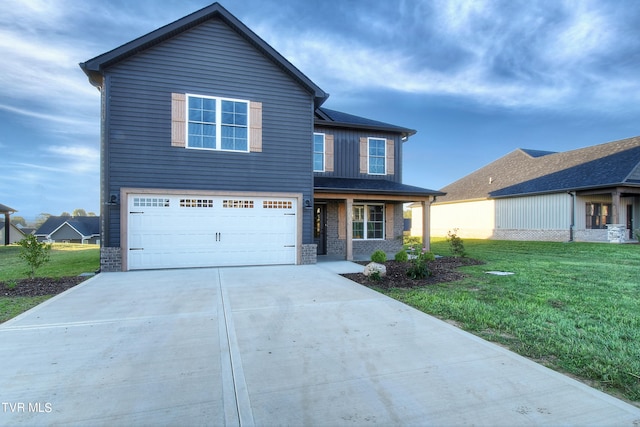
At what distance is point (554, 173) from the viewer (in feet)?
65.7

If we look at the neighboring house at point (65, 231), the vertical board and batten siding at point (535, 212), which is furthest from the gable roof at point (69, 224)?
the vertical board and batten siding at point (535, 212)

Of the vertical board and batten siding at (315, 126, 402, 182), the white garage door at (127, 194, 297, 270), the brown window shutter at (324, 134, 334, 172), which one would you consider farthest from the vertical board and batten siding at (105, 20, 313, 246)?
the vertical board and batten siding at (315, 126, 402, 182)

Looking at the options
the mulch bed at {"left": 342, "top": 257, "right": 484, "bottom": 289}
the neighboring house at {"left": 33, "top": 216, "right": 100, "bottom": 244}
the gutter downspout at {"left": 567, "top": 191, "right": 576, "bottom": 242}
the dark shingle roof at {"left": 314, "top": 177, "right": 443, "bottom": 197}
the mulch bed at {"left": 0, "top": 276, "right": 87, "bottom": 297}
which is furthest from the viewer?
the neighboring house at {"left": 33, "top": 216, "right": 100, "bottom": 244}

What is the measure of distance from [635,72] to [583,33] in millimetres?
7506

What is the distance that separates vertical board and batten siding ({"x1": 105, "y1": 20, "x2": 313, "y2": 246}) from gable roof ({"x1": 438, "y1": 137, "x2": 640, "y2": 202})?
15767 millimetres

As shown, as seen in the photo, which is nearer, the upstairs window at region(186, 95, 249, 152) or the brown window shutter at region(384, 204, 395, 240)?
the upstairs window at region(186, 95, 249, 152)

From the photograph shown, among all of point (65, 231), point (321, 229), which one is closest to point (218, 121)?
point (321, 229)

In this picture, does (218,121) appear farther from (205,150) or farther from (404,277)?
(404,277)

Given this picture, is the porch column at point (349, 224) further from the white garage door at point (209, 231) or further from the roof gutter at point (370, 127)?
the roof gutter at point (370, 127)

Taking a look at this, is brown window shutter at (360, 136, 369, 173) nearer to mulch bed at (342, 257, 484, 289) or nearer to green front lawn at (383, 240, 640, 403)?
mulch bed at (342, 257, 484, 289)

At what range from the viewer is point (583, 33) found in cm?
1379

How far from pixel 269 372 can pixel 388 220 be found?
1113 centimetres

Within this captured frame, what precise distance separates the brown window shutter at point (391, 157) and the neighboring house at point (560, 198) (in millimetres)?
10786

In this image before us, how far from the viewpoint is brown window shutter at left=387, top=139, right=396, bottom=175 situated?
13.4m
